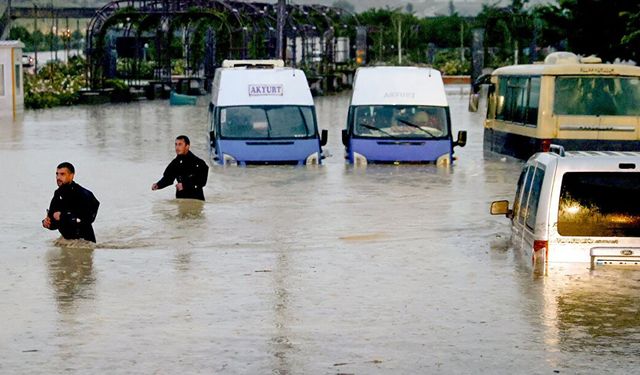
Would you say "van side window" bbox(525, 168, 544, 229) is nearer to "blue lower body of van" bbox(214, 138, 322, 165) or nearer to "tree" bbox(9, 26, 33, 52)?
"blue lower body of van" bbox(214, 138, 322, 165)

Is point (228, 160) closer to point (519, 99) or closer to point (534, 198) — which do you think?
point (519, 99)

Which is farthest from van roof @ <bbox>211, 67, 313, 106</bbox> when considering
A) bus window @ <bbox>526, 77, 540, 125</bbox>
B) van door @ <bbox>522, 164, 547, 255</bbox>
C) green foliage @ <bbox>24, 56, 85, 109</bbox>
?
green foliage @ <bbox>24, 56, 85, 109</bbox>

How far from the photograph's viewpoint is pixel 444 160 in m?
32.3

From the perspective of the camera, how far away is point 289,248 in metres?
18.9

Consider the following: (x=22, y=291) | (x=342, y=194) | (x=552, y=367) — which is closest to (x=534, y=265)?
(x=552, y=367)

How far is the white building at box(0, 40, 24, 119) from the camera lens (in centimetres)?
5559

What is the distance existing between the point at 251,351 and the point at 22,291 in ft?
13.8

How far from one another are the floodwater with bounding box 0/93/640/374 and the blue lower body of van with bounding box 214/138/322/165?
337 centimetres

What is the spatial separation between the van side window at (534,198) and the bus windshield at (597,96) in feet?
53.9

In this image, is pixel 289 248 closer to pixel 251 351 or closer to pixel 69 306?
pixel 69 306

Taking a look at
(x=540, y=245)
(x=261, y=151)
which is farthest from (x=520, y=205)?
(x=261, y=151)

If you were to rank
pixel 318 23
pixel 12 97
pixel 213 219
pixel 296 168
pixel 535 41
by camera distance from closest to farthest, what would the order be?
pixel 213 219
pixel 296 168
pixel 12 97
pixel 535 41
pixel 318 23

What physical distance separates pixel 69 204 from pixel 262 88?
48.2ft

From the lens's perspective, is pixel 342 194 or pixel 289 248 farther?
pixel 342 194
